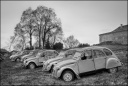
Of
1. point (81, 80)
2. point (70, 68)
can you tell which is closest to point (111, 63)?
point (81, 80)

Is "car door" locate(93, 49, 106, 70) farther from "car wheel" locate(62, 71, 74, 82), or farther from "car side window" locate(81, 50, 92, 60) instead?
"car wheel" locate(62, 71, 74, 82)

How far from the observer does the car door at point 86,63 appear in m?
8.12

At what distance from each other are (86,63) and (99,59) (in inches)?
34.7

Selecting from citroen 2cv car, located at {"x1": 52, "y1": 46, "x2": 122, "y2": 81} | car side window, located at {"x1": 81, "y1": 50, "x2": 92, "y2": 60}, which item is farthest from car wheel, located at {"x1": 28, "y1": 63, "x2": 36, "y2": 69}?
car side window, located at {"x1": 81, "y1": 50, "x2": 92, "y2": 60}

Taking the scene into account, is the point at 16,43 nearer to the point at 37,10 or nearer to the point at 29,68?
the point at 37,10

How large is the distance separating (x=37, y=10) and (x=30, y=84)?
3677 cm

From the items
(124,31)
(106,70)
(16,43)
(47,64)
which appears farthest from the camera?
(124,31)

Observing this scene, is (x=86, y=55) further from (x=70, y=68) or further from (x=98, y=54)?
(x=70, y=68)

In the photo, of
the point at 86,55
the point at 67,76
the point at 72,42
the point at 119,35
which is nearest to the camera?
the point at 67,76

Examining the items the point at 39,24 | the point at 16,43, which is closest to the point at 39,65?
the point at 39,24

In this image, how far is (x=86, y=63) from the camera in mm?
8234

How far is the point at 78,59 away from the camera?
816 cm

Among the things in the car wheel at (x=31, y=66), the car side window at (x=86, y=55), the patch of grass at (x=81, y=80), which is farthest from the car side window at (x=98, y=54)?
the car wheel at (x=31, y=66)

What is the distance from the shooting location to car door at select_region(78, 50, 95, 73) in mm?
8117
